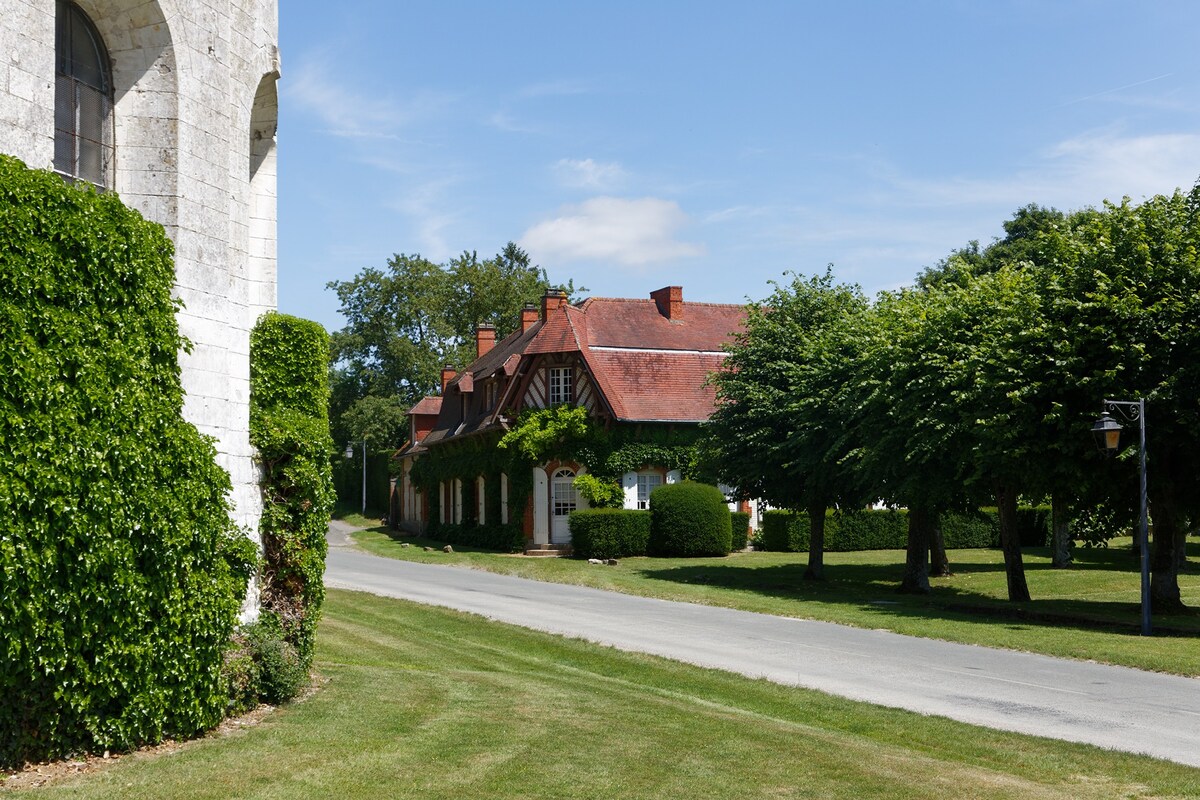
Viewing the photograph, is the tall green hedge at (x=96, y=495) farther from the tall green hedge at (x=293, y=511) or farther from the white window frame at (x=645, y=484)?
the white window frame at (x=645, y=484)

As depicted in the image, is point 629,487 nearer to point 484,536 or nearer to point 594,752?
point 484,536

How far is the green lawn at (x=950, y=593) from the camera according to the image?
18781 millimetres

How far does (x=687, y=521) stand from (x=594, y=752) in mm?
28925

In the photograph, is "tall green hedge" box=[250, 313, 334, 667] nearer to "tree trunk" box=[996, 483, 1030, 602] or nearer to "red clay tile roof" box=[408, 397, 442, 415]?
"tree trunk" box=[996, 483, 1030, 602]

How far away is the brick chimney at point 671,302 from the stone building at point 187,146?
3384 cm

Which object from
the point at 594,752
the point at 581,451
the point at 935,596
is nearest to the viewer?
the point at 594,752

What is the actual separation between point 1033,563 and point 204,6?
32.3m

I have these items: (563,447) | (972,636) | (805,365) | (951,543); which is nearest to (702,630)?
(972,636)

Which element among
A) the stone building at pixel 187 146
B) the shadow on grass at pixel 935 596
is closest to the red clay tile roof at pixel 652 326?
the shadow on grass at pixel 935 596

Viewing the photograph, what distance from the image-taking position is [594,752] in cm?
925

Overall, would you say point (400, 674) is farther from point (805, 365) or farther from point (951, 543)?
point (951, 543)

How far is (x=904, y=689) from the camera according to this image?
14180mm

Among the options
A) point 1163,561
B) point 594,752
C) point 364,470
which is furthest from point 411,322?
point 594,752

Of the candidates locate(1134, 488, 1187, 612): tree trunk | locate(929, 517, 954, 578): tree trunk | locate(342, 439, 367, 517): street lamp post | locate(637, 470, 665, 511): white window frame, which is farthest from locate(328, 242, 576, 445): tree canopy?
locate(1134, 488, 1187, 612): tree trunk
